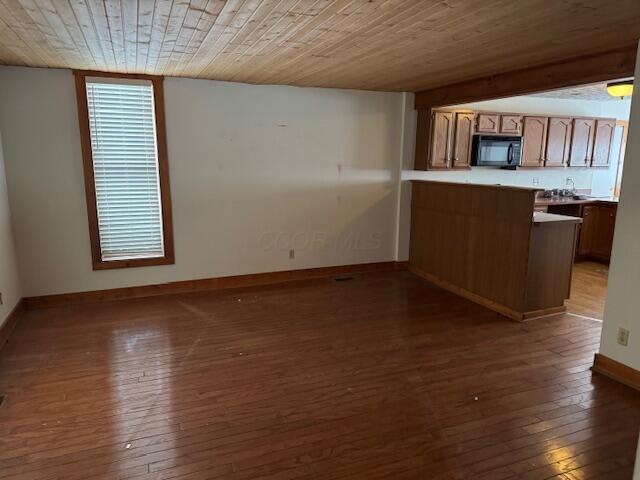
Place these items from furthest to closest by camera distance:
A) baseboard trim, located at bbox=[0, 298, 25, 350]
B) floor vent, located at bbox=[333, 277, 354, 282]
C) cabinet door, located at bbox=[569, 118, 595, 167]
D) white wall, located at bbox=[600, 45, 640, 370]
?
1. cabinet door, located at bbox=[569, 118, 595, 167]
2. floor vent, located at bbox=[333, 277, 354, 282]
3. baseboard trim, located at bbox=[0, 298, 25, 350]
4. white wall, located at bbox=[600, 45, 640, 370]

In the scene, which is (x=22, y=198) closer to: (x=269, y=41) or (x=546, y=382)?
(x=269, y=41)

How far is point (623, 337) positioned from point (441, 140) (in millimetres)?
3504

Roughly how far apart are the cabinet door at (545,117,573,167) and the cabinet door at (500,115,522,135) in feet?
1.88

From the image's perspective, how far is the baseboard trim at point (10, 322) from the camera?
3603mm

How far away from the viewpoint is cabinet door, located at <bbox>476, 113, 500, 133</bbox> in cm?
612

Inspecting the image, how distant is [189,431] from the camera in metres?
2.48

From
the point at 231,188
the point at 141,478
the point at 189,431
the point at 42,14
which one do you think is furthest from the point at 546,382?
the point at 42,14

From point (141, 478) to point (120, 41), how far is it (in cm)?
283

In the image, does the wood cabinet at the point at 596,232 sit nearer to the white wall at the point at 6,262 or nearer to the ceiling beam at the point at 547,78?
the ceiling beam at the point at 547,78

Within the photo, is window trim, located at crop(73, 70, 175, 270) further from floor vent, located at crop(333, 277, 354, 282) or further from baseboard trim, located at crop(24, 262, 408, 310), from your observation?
floor vent, located at crop(333, 277, 354, 282)

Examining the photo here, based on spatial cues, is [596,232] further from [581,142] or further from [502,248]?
[502,248]

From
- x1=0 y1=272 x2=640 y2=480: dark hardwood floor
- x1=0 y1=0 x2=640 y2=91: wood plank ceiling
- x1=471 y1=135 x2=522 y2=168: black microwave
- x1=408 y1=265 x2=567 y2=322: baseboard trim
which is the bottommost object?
x1=0 y1=272 x2=640 y2=480: dark hardwood floor

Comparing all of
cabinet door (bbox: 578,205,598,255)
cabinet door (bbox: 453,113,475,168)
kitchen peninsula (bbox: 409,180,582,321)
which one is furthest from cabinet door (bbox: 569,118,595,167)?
kitchen peninsula (bbox: 409,180,582,321)

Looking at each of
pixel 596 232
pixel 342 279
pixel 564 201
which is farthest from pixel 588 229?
pixel 342 279
